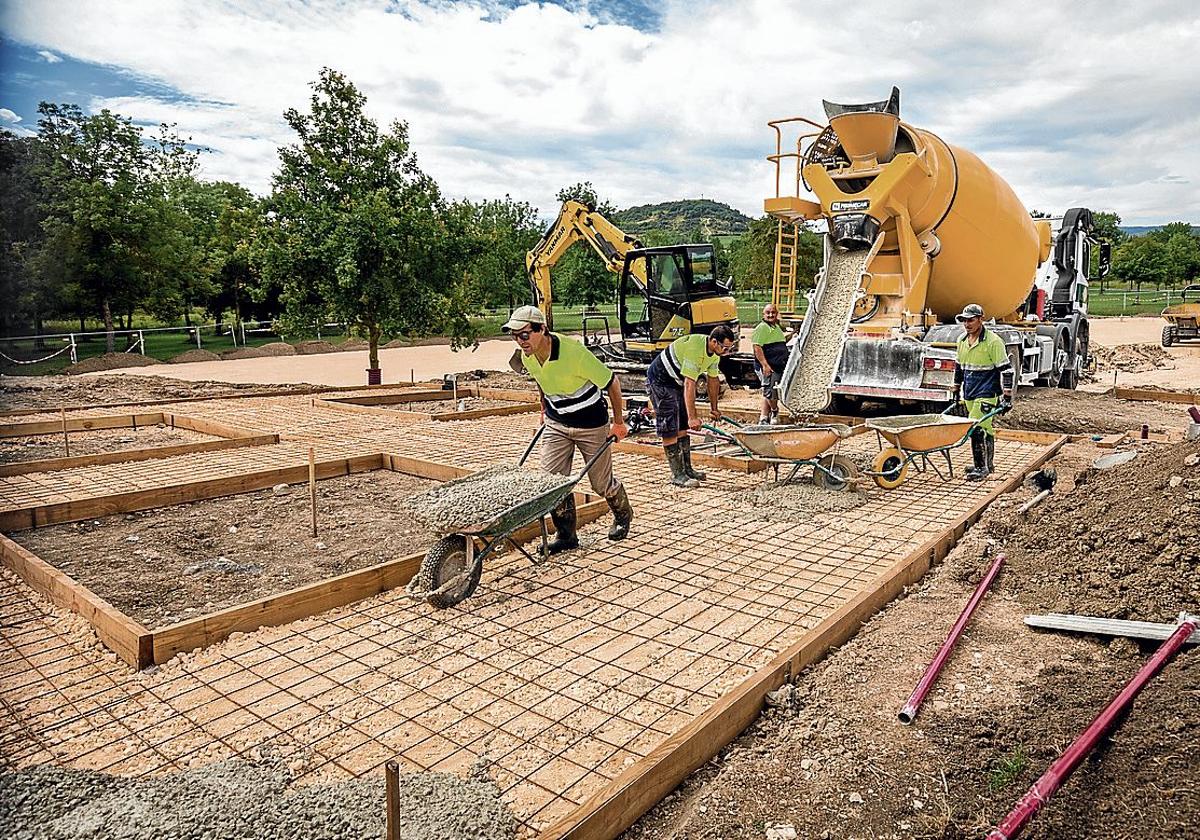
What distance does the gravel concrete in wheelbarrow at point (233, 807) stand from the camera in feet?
6.75

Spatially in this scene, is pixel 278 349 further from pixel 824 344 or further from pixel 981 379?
pixel 981 379

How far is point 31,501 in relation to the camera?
18.0 feet

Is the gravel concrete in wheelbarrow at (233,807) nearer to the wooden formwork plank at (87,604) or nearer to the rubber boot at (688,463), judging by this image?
the wooden formwork plank at (87,604)

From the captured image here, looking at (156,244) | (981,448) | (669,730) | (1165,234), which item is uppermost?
(1165,234)

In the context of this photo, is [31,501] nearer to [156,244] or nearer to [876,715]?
[876,715]

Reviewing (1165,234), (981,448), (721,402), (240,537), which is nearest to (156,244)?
(721,402)

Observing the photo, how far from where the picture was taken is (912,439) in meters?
5.73

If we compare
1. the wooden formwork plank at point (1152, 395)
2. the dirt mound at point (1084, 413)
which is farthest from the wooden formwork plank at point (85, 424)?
the wooden formwork plank at point (1152, 395)

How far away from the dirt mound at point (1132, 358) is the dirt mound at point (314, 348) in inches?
789

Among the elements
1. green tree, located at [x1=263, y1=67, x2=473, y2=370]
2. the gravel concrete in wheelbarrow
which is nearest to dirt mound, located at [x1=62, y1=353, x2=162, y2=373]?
green tree, located at [x1=263, y1=67, x2=473, y2=370]

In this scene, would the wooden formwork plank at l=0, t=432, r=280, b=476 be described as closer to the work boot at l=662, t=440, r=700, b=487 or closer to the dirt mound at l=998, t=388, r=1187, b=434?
the work boot at l=662, t=440, r=700, b=487

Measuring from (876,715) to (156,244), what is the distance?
17.6m

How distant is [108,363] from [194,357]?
9.19ft

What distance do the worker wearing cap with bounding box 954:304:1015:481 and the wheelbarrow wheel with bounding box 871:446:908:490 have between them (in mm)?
628
